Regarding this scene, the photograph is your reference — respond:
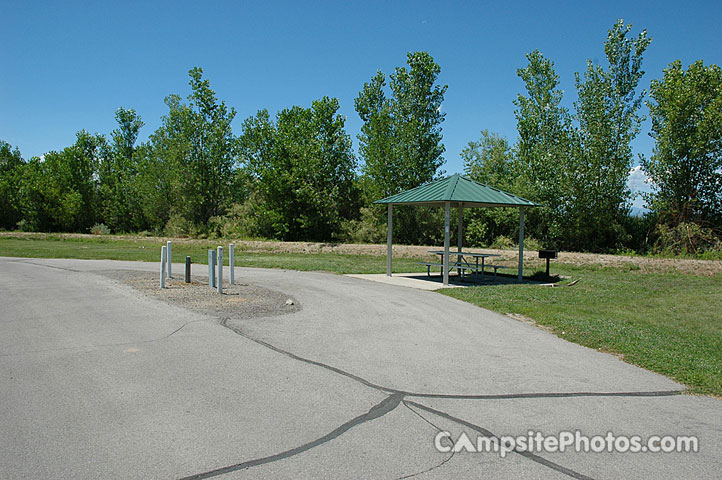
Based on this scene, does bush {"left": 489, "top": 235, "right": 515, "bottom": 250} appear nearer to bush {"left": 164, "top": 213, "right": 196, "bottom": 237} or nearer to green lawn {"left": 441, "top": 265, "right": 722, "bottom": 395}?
green lawn {"left": 441, "top": 265, "right": 722, "bottom": 395}

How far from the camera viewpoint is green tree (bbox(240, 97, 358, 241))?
31384 millimetres

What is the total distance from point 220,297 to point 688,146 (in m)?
20.9

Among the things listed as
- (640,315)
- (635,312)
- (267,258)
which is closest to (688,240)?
(635,312)

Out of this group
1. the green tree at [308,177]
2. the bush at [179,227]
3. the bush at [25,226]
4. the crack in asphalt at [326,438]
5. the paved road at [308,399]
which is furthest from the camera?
the bush at [25,226]

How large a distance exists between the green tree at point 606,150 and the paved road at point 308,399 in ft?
57.7

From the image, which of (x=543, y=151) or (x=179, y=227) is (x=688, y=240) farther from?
(x=179, y=227)

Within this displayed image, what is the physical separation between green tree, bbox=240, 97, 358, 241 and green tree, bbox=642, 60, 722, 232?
1676 cm

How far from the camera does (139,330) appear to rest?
769 centimetres

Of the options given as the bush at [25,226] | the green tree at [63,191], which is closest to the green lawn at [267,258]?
the green tree at [63,191]

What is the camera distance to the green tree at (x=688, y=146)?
71.6ft

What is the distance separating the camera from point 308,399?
4.94 metres

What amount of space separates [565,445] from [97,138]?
5400 centimetres

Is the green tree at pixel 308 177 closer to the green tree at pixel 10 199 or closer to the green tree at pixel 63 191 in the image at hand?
the green tree at pixel 63 191

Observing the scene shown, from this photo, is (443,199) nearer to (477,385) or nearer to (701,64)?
(477,385)
